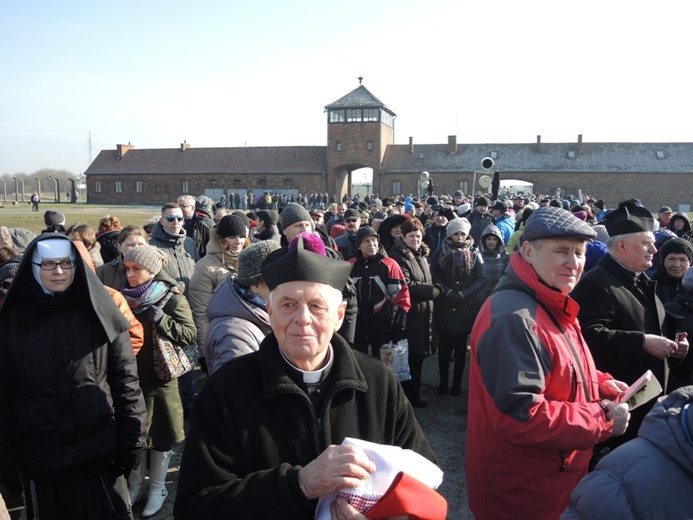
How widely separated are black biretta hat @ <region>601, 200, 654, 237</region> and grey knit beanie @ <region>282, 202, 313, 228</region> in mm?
2875

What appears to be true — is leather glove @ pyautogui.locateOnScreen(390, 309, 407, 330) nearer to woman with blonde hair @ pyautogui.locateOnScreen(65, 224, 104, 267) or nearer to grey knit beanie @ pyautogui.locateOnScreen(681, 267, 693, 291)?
grey knit beanie @ pyautogui.locateOnScreen(681, 267, 693, 291)

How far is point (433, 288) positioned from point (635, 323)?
8.32 ft

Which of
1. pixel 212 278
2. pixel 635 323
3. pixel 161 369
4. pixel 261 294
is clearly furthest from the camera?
pixel 212 278

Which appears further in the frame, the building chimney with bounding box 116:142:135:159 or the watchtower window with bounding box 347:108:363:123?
the building chimney with bounding box 116:142:135:159

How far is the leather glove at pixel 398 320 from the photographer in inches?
205

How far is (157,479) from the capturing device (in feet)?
12.1

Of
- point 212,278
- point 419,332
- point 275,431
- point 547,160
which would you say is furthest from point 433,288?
point 547,160

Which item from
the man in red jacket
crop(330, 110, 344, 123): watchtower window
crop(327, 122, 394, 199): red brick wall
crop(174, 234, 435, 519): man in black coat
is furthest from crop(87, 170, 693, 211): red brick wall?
crop(174, 234, 435, 519): man in black coat

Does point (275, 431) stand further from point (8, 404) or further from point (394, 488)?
point (8, 404)

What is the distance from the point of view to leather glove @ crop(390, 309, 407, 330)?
5203 mm

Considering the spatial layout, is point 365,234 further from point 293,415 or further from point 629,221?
point 293,415

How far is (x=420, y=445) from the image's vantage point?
1858 mm

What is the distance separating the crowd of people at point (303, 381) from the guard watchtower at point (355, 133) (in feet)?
134

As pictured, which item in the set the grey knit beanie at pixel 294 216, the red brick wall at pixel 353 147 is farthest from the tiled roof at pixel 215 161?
the grey knit beanie at pixel 294 216
